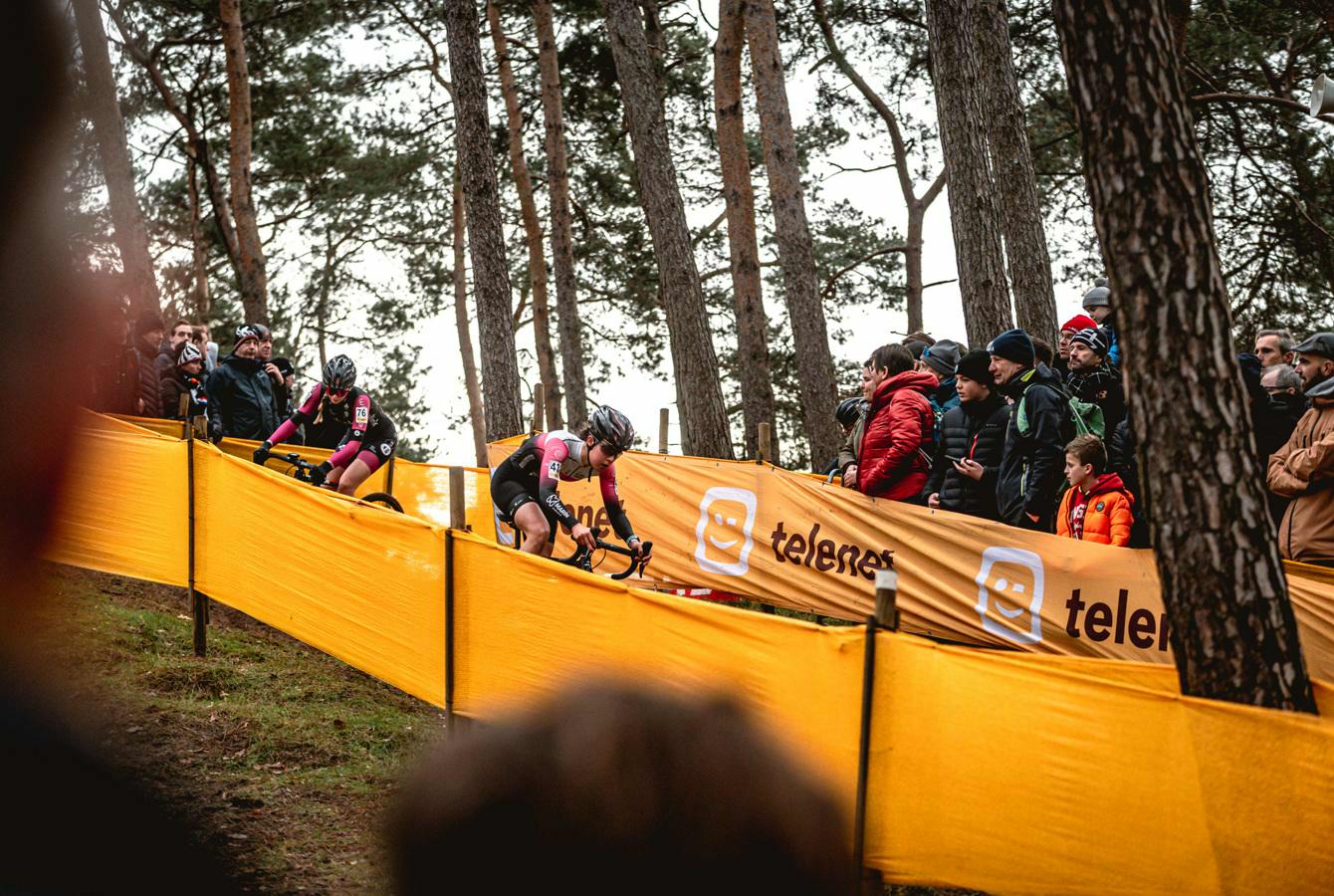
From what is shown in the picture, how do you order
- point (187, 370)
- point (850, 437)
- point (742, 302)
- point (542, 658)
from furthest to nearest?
point (742, 302) < point (187, 370) < point (850, 437) < point (542, 658)

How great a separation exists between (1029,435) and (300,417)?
241 inches

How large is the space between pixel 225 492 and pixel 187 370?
3.97 m

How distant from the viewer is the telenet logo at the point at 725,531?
31.8 feet

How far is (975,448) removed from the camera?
25.9 feet

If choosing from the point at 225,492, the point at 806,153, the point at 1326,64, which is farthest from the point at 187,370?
the point at 806,153

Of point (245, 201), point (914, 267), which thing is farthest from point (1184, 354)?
point (914, 267)

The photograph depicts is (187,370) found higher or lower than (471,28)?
lower

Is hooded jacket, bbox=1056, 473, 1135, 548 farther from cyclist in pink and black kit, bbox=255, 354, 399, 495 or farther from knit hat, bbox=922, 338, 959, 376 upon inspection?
cyclist in pink and black kit, bbox=255, 354, 399, 495

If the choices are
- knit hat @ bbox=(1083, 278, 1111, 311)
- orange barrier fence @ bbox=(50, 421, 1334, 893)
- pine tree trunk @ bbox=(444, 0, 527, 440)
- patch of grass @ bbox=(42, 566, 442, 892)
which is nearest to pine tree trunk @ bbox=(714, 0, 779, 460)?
pine tree trunk @ bbox=(444, 0, 527, 440)

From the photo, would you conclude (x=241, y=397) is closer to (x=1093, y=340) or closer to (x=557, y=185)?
(x=1093, y=340)

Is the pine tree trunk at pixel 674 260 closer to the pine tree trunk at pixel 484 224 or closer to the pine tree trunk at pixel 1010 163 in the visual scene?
the pine tree trunk at pixel 484 224

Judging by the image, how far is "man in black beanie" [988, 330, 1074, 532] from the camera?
23.9 ft

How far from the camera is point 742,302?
18062mm

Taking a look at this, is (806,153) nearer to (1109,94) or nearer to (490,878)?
(1109,94)
